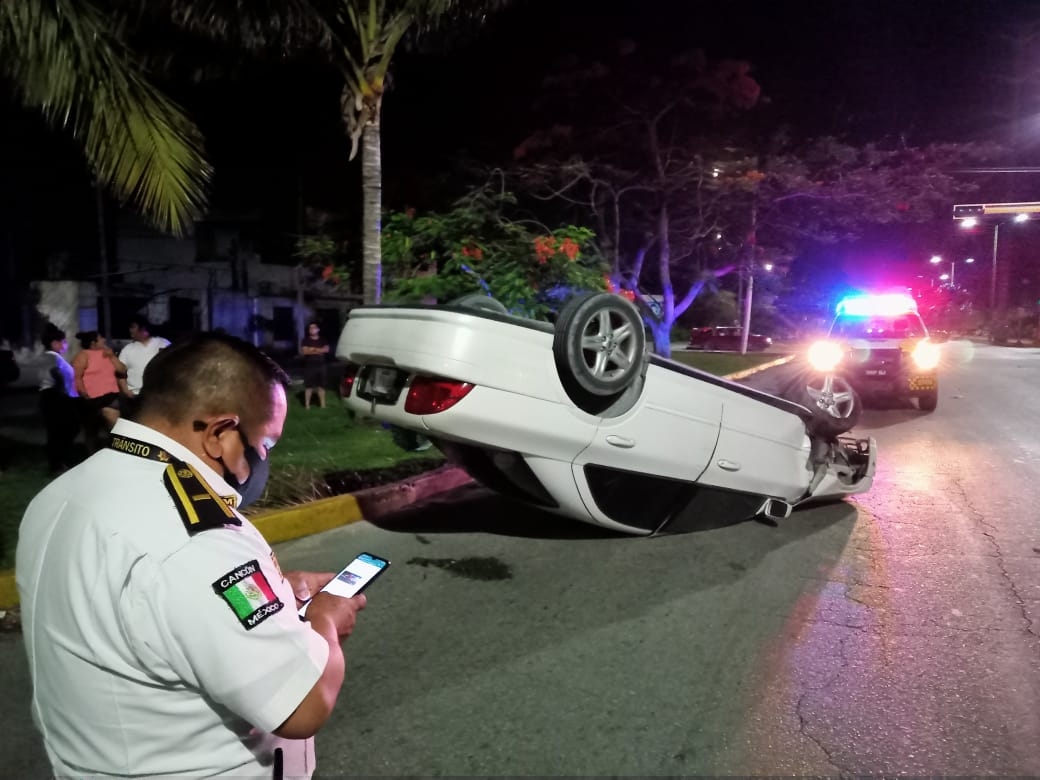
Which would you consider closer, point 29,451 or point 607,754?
point 607,754

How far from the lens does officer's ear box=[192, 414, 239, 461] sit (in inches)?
57.6

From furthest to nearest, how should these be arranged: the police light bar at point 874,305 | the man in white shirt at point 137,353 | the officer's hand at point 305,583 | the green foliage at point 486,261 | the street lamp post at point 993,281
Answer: the street lamp post at point 993,281
the police light bar at point 874,305
the green foliage at point 486,261
the man in white shirt at point 137,353
the officer's hand at point 305,583

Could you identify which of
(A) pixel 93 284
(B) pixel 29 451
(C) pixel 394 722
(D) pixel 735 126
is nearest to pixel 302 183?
(A) pixel 93 284

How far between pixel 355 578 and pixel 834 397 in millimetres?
5622

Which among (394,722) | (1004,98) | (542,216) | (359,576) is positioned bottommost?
(394,722)

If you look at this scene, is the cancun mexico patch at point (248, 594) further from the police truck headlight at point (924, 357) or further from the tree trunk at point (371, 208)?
the police truck headlight at point (924, 357)

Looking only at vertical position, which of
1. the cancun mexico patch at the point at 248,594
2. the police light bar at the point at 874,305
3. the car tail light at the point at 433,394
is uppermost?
the police light bar at the point at 874,305

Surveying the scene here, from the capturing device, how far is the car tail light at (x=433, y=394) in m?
3.93

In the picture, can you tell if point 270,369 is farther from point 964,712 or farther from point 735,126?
point 735,126

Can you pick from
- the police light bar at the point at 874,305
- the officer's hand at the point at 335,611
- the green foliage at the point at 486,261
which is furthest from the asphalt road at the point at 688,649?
the police light bar at the point at 874,305

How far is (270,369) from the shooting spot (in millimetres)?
1597

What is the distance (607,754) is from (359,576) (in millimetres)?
1693

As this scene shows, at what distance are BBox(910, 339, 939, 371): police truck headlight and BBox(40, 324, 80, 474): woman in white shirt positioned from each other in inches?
448

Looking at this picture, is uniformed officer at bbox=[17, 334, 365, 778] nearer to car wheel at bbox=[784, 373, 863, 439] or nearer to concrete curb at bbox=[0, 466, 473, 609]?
concrete curb at bbox=[0, 466, 473, 609]
